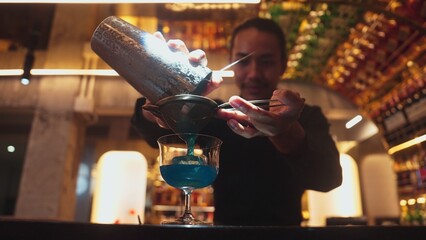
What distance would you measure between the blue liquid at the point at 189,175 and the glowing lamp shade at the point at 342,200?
2557 millimetres

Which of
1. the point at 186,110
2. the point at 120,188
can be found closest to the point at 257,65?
the point at 186,110

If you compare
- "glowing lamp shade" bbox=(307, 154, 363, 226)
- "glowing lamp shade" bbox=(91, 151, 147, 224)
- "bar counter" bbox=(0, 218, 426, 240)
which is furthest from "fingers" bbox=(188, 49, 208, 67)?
"glowing lamp shade" bbox=(307, 154, 363, 226)

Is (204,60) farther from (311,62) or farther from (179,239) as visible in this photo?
(311,62)

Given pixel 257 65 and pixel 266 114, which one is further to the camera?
pixel 257 65

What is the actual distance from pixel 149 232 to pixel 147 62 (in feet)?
1.74

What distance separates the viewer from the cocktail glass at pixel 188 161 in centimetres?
82

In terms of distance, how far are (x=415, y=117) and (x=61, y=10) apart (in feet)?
12.2

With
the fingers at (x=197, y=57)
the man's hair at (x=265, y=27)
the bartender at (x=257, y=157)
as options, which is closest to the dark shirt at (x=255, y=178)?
the bartender at (x=257, y=157)

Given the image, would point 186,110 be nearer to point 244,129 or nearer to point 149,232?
point 244,129

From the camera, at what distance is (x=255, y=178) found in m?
1.47

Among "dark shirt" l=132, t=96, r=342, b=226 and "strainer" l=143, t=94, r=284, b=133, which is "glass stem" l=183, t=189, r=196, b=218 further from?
"dark shirt" l=132, t=96, r=342, b=226

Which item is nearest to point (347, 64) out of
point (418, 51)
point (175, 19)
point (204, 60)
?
point (418, 51)

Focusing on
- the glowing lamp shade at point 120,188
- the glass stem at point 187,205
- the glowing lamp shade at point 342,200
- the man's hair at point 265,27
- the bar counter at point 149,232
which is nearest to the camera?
the bar counter at point 149,232

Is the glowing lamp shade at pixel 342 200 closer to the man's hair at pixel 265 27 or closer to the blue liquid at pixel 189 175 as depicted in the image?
the man's hair at pixel 265 27
